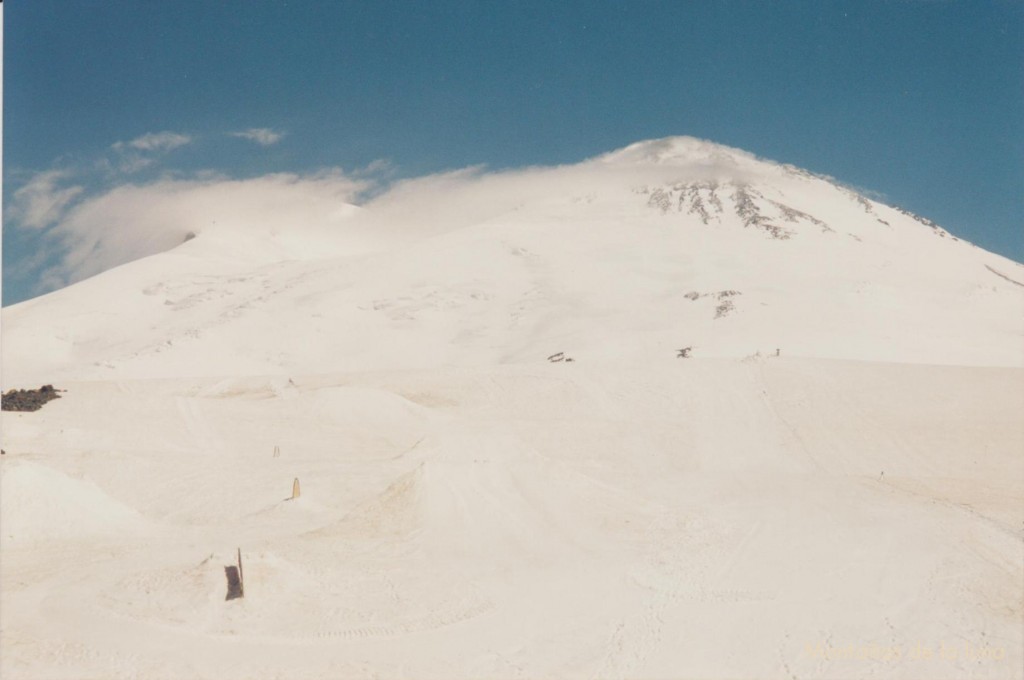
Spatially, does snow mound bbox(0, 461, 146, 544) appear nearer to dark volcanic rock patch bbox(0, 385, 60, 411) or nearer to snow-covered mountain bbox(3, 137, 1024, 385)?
dark volcanic rock patch bbox(0, 385, 60, 411)

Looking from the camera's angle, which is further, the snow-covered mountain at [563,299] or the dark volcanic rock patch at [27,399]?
the snow-covered mountain at [563,299]

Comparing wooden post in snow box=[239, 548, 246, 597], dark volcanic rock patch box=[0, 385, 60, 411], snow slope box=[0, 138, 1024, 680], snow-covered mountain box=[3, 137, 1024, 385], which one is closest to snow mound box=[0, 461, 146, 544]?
snow slope box=[0, 138, 1024, 680]

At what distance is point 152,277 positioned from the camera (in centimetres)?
6431

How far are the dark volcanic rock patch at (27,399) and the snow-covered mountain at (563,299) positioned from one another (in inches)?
586

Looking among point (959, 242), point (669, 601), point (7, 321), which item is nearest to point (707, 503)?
point (669, 601)

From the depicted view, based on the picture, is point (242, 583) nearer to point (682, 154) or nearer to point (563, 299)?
point (563, 299)

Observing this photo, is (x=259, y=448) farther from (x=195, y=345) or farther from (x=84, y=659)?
(x=195, y=345)

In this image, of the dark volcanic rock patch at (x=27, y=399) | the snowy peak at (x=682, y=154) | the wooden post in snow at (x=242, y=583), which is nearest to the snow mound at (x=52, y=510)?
the wooden post in snow at (x=242, y=583)

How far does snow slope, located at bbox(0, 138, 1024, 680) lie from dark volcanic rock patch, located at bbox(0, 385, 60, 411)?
26.2 inches

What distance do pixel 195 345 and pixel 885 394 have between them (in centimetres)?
3556

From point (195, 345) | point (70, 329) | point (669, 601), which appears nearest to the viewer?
point (669, 601)

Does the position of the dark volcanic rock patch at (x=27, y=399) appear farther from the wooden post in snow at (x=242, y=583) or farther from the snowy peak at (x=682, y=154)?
the snowy peak at (x=682, y=154)

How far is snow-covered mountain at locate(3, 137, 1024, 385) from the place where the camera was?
44.9 m

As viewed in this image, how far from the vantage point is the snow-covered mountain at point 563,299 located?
4488cm
